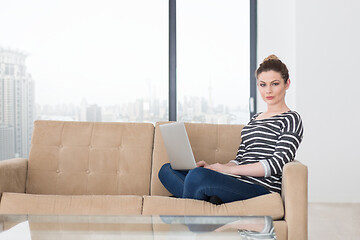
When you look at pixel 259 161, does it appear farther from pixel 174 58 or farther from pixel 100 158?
pixel 174 58

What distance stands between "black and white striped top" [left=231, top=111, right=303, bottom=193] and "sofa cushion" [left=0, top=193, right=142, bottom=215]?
620 mm

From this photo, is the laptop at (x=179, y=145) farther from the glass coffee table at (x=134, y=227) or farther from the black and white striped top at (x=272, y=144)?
the glass coffee table at (x=134, y=227)

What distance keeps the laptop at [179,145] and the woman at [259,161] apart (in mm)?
68

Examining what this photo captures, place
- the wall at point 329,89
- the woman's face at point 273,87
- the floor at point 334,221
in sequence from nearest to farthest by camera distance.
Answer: the woman's face at point 273,87 → the floor at point 334,221 → the wall at point 329,89

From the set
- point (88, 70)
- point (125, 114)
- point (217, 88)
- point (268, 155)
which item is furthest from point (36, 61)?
point (268, 155)

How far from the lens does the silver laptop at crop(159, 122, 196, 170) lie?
217 centimetres

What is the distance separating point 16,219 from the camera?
1384mm

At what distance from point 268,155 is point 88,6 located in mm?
2938

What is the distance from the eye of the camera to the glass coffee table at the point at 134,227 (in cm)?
131

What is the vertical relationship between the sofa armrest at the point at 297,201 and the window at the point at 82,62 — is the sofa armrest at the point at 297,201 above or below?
below

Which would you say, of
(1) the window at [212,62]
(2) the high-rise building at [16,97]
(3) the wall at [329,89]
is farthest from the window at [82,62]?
(3) the wall at [329,89]

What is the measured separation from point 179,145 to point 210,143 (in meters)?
0.46

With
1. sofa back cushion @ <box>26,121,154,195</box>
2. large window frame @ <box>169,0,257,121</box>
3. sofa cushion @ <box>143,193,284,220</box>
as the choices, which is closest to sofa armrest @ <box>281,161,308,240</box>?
sofa cushion @ <box>143,193,284,220</box>

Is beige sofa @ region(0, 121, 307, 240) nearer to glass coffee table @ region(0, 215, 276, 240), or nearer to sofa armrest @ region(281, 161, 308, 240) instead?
sofa armrest @ region(281, 161, 308, 240)
